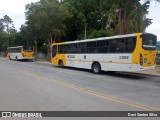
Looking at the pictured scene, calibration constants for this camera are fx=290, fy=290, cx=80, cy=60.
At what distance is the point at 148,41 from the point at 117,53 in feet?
7.96

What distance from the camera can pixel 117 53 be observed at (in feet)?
67.6

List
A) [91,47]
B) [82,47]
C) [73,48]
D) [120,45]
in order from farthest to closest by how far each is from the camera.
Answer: [73,48]
[82,47]
[91,47]
[120,45]

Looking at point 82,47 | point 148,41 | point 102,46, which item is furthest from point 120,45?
point 82,47

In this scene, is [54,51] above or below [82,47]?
below

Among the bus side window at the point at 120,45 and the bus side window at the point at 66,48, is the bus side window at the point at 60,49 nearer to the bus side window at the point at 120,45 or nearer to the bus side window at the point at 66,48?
the bus side window at the point at 66,48

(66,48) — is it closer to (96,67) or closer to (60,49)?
(60,49)

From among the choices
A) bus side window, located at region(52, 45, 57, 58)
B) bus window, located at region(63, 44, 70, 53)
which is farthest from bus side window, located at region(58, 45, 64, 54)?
bus side window, located at region(52, 45, 57, 58)

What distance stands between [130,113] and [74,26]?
37.6 m

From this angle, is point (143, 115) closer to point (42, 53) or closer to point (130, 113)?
point (130, 113)

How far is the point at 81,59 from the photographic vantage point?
25344 millimetres

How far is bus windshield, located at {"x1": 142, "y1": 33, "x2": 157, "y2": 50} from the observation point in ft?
62.2

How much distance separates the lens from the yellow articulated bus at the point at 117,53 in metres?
19.0

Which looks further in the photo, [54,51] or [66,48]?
[54,51]

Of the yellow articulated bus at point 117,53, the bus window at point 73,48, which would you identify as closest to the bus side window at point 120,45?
the yellow articulated bus at point 117,53
